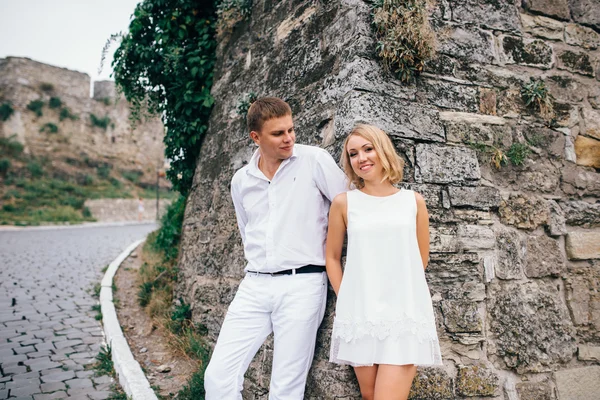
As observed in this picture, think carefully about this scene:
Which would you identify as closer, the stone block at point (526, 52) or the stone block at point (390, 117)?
the stone block at point (390, 117)

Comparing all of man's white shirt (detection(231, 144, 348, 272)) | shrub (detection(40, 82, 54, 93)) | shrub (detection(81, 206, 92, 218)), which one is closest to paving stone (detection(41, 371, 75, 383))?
man's white shirt (detection(231, 144, 348, 272))

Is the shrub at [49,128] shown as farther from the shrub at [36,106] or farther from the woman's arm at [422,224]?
the woman's arm at [422,224]

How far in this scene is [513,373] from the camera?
106 inches

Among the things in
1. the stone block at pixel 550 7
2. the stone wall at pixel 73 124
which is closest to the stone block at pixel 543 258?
the stone block at pixel 550 7

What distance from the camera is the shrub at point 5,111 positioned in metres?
20.1

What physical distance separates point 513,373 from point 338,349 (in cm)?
135

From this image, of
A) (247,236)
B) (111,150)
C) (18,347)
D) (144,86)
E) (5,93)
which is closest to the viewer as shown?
(247,236)

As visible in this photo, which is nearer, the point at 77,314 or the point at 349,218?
the point at 349,218

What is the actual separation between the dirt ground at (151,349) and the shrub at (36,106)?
1831 cm

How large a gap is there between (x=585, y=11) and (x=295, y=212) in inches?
116

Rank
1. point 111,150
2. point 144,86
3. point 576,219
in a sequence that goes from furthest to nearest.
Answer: point 111,150 < point 144,86 < point 576,219

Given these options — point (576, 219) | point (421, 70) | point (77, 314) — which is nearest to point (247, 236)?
point (421, 70)

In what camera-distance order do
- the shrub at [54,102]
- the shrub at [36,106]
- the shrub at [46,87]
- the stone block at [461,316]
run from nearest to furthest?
1. the stone block at [461,316]
2. the shrub at [36,106]
3. the shrub at [46,87]
4. the shrub at [54,102]

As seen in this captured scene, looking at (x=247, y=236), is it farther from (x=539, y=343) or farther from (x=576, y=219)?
(x=576, y=219)
